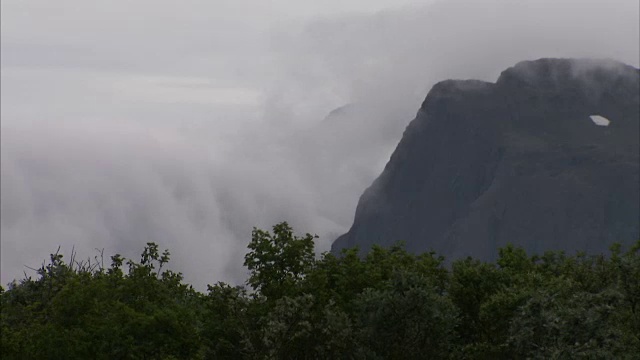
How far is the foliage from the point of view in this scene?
37500 millimetres

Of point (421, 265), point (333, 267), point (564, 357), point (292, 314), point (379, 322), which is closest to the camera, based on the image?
point (564, 357)

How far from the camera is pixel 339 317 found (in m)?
39.6

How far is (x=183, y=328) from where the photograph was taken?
43.6 m

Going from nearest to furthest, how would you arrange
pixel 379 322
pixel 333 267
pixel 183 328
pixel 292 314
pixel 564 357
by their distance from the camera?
pixel 564 357 → pixel 292 314 → pixel 379 322 → pixel 183 328 → pixel 333 267

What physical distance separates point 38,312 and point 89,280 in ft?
11.6

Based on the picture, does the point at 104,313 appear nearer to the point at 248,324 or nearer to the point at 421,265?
the point at 248,324

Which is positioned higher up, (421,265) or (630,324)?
(421,265)

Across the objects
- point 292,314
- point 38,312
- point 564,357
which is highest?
point 38,312

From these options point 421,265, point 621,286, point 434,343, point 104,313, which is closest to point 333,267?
point 421,265

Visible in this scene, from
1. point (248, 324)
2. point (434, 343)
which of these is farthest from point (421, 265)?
point (248, 324)

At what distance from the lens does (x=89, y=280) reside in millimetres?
50188

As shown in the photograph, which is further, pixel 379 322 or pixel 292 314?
pixel 379 322

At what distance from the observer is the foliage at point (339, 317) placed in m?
37.5

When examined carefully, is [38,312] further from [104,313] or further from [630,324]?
[630,324]
